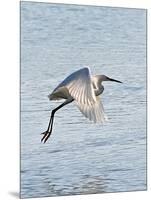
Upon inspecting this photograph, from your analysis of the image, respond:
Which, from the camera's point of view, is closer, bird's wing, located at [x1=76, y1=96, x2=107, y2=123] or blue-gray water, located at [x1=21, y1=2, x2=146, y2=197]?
blue-gray water, located at [x1=21, y1=2, x2=146, y2=197]

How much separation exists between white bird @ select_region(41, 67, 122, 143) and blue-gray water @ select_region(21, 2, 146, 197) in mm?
33

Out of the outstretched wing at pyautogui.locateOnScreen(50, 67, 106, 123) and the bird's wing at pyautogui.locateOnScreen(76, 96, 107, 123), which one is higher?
the outstretched wing at pyautogui.locateOnScreen(50, 67, 106, 123)

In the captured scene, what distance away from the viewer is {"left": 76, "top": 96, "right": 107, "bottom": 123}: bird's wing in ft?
13.8

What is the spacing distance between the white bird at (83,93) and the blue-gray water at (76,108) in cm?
3

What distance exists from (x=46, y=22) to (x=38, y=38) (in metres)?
0.12

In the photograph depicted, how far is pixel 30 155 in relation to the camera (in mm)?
4090

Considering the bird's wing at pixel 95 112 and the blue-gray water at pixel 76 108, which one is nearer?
the blue-gray water at pixel 76 108

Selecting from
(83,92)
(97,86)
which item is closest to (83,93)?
(83,92)

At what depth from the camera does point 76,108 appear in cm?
419

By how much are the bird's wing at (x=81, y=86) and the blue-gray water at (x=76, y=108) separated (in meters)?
0.04

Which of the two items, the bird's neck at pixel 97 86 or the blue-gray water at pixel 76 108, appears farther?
the bird's neck at pixel 97 86

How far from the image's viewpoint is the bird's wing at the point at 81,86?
4168 mm

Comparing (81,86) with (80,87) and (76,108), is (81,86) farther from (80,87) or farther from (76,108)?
(76,108)

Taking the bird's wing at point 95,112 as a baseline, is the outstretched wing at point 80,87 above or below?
above
